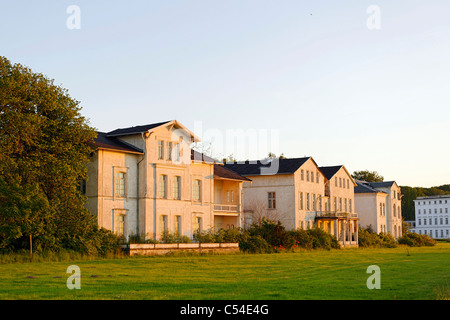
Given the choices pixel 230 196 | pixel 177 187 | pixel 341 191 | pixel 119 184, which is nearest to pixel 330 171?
pixel 341 191

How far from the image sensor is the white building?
16475 centimetres

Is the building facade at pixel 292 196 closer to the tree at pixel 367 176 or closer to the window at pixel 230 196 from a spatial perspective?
the window at pixel 230 196

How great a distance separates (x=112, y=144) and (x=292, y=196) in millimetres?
25559

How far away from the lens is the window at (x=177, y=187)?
47188mm

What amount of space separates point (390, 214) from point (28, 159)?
68.2 metres

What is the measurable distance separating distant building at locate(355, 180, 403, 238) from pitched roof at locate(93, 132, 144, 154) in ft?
165

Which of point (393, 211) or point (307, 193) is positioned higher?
point (307, 193)

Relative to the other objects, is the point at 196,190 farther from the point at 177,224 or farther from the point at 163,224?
the point at 163,224

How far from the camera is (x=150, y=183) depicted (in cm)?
4434

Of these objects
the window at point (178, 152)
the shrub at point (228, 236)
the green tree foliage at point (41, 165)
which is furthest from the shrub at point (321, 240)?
the green tree foliage at point (41, 165)

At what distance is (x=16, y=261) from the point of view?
3089 cm

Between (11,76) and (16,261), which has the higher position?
(11,76)
